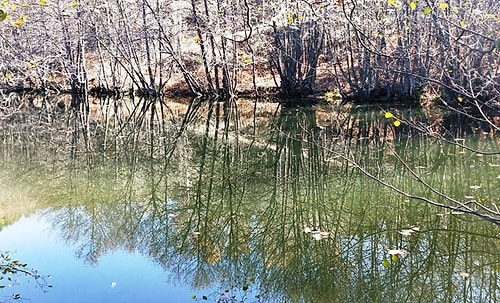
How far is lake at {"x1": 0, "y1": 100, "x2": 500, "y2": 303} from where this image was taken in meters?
4.84

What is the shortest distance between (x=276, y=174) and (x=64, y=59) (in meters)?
21.8

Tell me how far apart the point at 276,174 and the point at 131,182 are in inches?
103

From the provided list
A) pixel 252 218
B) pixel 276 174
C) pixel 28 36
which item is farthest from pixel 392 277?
pixel 28 36

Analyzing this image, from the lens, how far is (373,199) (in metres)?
7.22

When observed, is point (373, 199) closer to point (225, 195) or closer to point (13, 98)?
point (225, 195)

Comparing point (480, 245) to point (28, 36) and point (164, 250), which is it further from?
point (28, 36)

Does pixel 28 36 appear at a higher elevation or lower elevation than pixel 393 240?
higher

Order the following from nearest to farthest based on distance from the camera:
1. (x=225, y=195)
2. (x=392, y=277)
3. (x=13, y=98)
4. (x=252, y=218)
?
(x=392, y=277) → (x=252, y=218) → (x=225, y=195) → (x=13, y=98)

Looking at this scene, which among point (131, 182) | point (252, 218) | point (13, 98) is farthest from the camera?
point (13, 98)

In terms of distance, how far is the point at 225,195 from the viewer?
25.8 ft

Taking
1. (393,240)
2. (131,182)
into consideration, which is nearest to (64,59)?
(131,182)

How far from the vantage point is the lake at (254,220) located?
4.84m

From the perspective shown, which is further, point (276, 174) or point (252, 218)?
point (276, 174)

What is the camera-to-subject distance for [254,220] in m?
6.67
